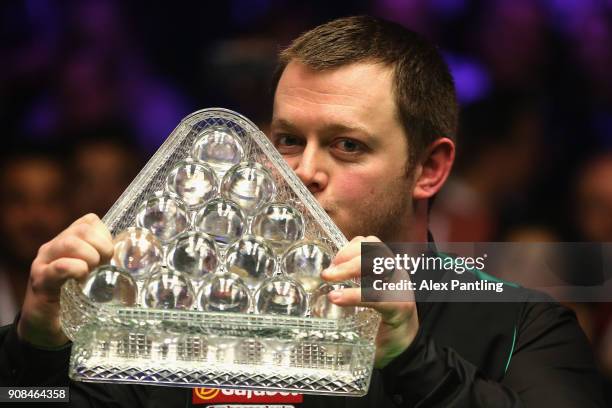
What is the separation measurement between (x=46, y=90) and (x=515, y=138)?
167cm

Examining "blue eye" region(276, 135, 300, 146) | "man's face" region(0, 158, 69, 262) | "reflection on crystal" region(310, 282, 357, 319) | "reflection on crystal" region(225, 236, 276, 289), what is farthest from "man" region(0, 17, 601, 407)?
"man's face" region(0, 158, 69, 262)

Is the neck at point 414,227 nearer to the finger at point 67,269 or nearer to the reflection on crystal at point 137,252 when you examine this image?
the reflection on crystal at point 137,252

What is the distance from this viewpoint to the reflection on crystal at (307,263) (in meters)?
1.75

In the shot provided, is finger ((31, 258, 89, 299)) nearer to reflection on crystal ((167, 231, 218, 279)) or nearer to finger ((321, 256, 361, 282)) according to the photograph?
reflection on crystal ((167, 231, 218, 279))

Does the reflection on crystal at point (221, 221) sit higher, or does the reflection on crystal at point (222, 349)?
the reflection on crystal at point (221, 221)

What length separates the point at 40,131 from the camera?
3965 mm

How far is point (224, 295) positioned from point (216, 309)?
2 cm

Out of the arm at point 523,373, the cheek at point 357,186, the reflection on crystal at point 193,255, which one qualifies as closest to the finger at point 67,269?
the reflection on crystal at point 193,255

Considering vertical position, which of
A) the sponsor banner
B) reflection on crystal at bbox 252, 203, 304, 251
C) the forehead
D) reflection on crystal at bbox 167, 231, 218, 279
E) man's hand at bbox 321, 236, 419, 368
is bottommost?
the sponsor banner

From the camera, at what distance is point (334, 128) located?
7.90 ft

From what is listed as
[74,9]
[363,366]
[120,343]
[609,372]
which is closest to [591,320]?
[609,372]

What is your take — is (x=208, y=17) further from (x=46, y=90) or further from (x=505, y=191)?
(x=505, y=191)

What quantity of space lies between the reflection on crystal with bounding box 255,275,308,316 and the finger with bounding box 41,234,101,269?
246mm

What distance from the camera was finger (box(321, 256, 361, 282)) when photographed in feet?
5.61
